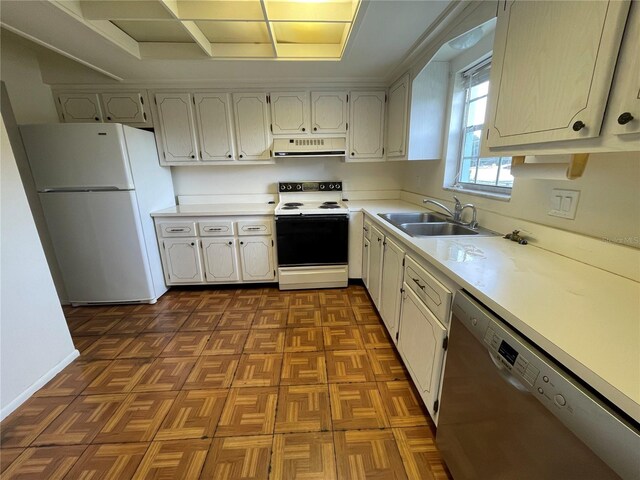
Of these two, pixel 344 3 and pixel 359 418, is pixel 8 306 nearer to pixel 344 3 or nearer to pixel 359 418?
pixel 359 418

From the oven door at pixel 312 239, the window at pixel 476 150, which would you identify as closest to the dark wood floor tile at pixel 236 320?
the oven door at pixel 312 239

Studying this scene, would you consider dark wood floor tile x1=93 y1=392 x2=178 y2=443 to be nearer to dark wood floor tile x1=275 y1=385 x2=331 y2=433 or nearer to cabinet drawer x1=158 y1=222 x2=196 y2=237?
dark wood floor tile x1=275 y1=385 x2=331 y2=433

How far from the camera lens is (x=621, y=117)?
2.32 ft

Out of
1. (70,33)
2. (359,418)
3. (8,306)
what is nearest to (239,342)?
(359,418)

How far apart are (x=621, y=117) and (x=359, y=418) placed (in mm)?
1584

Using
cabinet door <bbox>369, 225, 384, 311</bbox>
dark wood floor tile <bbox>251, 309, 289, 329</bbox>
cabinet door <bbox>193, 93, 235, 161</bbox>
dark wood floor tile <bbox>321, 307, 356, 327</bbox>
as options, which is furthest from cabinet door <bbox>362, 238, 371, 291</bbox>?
cabinet door <bbox>193, 93, 235, 161</bbox>

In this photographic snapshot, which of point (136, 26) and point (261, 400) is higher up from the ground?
point (136, 26)

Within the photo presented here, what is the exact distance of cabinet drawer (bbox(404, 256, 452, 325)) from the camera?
1124 millimetres

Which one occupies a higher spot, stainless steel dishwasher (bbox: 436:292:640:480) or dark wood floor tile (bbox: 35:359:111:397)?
stainless steel dishwasher (bbox: 436:292:640:480)

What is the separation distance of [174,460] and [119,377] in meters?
0.81

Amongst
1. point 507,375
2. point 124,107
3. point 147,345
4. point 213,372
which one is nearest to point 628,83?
point 507,375

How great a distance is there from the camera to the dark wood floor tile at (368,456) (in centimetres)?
118

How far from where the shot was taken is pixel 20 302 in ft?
5.16

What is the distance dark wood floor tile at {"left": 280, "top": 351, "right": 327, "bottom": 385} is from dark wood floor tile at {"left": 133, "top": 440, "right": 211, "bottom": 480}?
0.54 meters
